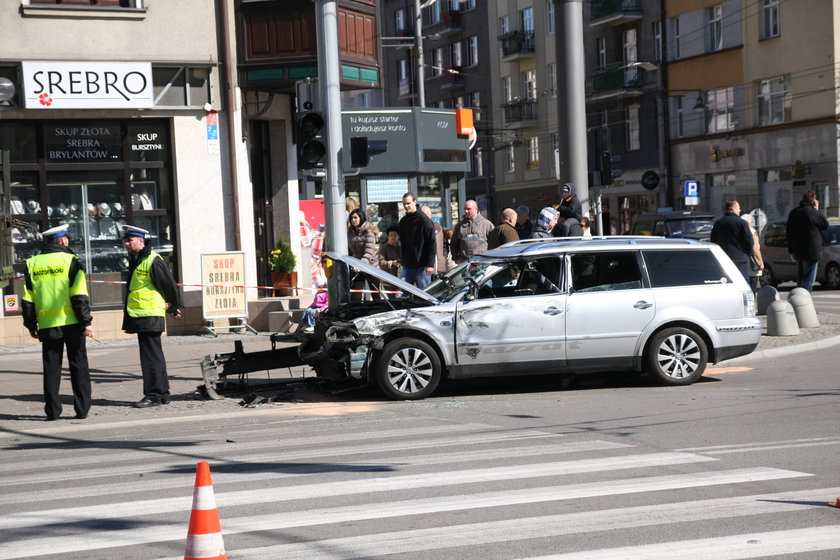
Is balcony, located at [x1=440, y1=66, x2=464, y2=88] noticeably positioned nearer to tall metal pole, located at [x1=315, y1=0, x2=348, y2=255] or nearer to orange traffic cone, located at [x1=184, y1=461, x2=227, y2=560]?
tall metal pole, located at [x1=315, y1=0, x2=348, y2=255]

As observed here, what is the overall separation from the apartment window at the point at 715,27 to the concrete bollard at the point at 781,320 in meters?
31.8

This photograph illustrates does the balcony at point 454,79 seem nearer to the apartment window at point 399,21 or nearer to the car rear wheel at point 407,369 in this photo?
the apartment window at point 399,21

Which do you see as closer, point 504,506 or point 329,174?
point 504,506

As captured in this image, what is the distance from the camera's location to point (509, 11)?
62.1 metres

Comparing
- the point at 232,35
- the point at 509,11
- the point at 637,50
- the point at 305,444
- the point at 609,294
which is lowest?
the point at 305,444

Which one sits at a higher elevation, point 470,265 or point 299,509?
point 470,265

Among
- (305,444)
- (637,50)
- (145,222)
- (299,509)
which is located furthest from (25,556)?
(637,50)

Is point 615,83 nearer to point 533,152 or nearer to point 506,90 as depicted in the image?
point 533,152

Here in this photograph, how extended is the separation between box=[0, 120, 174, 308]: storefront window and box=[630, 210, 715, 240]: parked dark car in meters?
14.1

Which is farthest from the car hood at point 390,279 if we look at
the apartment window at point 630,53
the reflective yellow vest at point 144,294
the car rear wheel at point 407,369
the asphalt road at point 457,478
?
the apartment window at point 630,53

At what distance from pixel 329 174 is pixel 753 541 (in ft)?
30.0

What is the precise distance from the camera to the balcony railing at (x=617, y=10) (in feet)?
169

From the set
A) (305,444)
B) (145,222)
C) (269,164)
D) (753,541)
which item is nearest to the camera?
(753,541)

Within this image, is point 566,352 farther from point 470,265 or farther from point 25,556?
point 25,556
